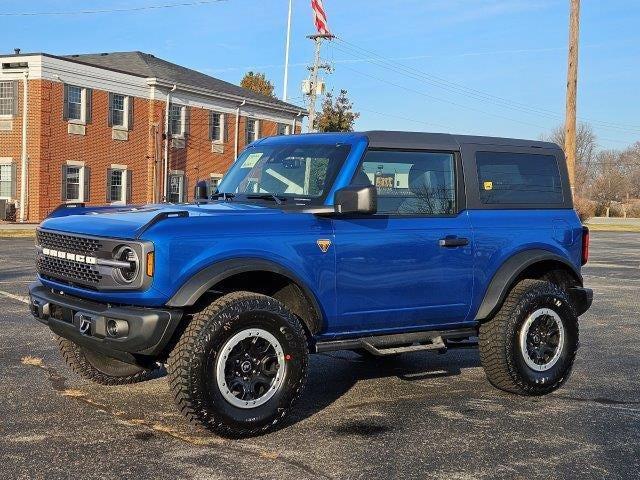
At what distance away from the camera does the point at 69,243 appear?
5.46 m

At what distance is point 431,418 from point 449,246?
1.29 m

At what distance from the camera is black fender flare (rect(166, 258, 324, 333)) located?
4945 mm

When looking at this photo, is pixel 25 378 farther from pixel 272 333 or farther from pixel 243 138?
pixel 243 138

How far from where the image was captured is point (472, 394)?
6.54 metres

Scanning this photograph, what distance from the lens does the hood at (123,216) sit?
505cm

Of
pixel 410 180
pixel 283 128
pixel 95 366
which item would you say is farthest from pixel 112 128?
pixel 410 180

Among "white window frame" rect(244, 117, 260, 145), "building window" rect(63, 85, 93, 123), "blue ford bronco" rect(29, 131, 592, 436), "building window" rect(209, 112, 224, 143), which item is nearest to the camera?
"blue ford bronco" rect(29, 131, 592, 436)

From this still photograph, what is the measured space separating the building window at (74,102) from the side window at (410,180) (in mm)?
30545

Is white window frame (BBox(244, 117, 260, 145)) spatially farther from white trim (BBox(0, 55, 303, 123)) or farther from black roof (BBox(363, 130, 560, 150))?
black roof (BBox(363, 130, 560, 150))

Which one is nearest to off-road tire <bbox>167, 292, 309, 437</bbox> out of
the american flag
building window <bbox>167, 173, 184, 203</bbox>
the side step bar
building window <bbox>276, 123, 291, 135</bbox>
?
the side step bar

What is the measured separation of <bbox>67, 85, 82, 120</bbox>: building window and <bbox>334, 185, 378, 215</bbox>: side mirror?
1225 inches

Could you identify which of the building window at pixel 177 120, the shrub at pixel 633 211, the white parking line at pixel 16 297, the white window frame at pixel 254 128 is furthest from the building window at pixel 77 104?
the shrub at pixel 633 211

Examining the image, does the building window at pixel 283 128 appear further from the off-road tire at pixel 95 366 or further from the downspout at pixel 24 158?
the off-road tire at pixel 95 366

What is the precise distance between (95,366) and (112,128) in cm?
3169
